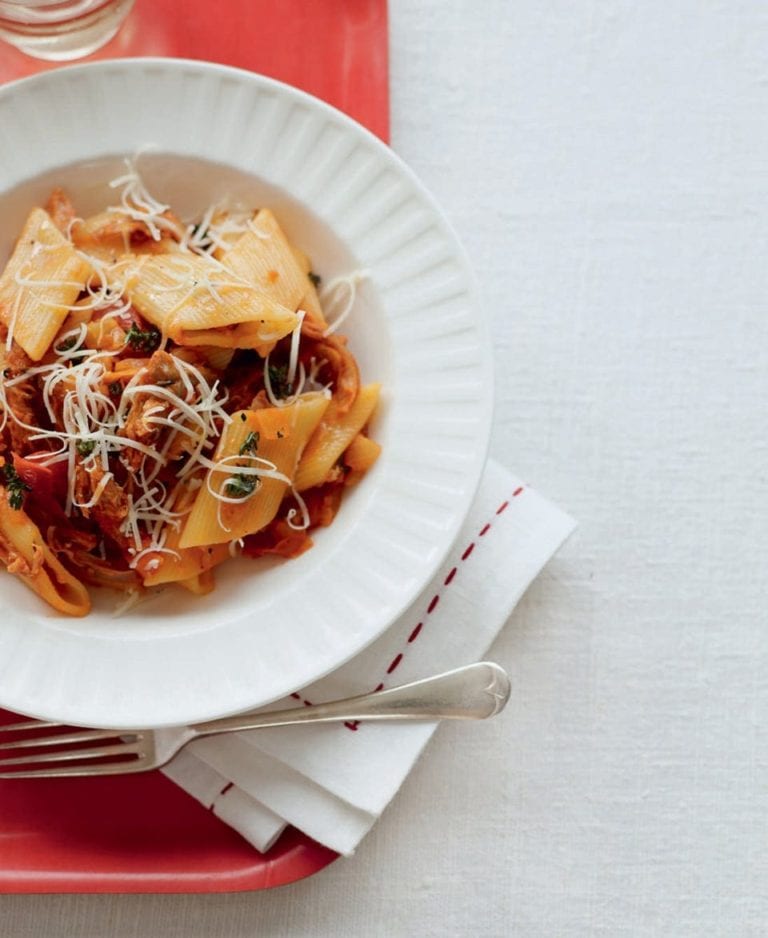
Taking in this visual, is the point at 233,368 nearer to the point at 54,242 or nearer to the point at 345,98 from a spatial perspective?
the point at 54,242

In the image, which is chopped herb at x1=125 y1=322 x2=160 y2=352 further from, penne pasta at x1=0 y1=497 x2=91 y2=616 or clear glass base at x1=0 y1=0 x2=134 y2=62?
clear glass base at x1=0 y1=0 x2=134 y2=62

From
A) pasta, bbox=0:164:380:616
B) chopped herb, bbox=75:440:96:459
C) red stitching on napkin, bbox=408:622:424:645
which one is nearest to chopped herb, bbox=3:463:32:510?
pasta, bbox=0:164:380:616

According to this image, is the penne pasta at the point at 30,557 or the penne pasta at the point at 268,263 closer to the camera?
the penne pasta at the point at 30,557

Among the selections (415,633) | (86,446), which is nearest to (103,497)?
(86,446)

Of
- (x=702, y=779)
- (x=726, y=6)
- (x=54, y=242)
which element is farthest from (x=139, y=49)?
(x=702, y=779)

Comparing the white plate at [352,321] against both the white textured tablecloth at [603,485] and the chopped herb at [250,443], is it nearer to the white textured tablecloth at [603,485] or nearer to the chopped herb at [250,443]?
the chopped herb at [250,443]

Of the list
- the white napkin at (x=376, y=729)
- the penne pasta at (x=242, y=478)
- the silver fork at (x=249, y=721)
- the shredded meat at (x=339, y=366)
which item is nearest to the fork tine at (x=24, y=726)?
the silver fork at (x=249, y=721)
